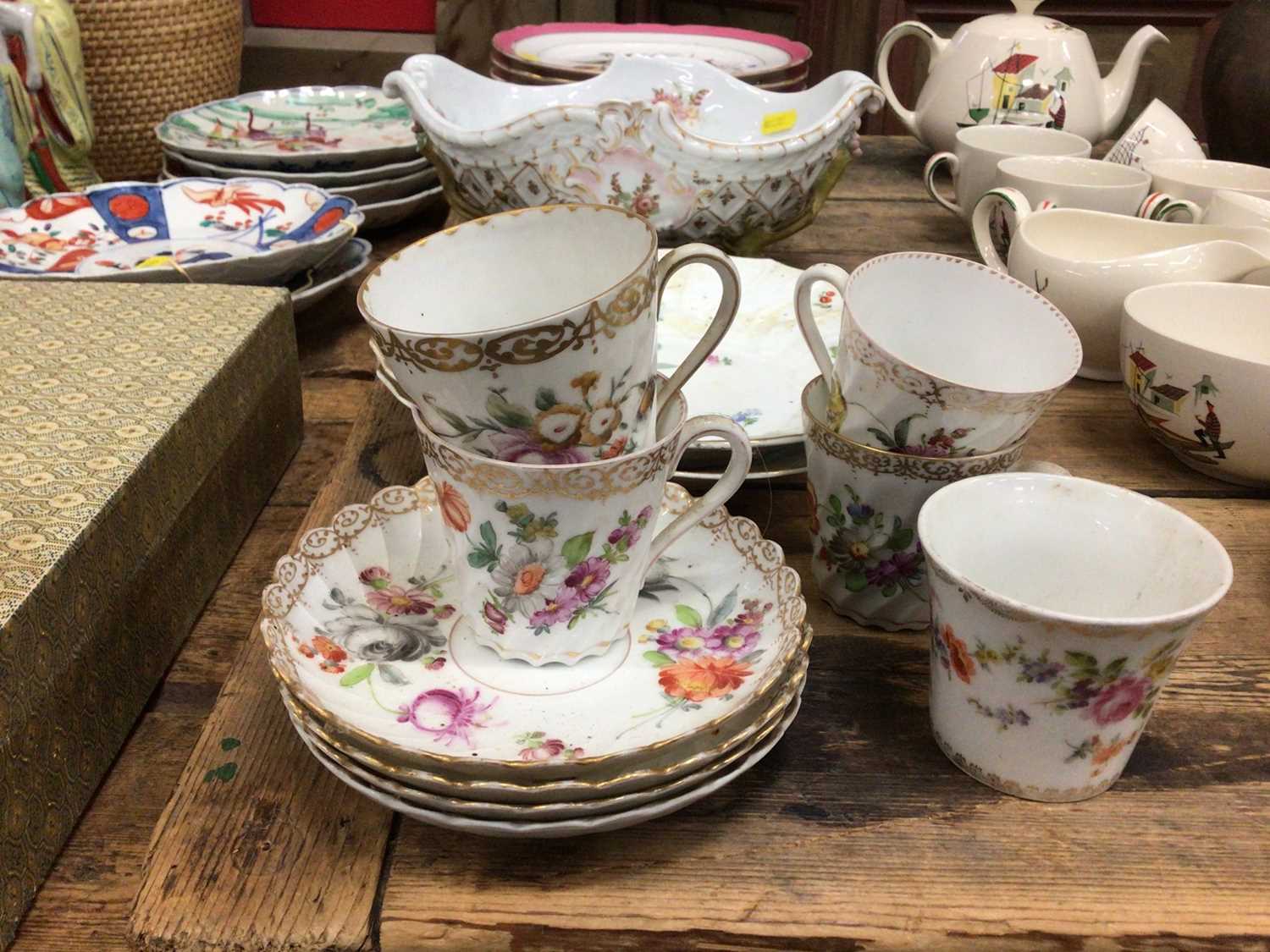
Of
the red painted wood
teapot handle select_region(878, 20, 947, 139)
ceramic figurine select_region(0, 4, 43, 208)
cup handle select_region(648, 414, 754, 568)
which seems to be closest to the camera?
cup handle select_region(648, 414, 754, 568)

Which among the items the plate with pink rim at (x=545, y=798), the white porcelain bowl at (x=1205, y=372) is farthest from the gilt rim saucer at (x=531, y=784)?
the white porcelain bowl at (x=1205, y=372)

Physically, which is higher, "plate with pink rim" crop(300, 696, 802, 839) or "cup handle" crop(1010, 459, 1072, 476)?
"cup handle" crop(1010, 459, 1072, 476)

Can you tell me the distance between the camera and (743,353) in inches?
32.6

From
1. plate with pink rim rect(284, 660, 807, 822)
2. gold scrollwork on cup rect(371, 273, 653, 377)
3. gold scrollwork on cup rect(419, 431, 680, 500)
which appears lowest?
plate with pink rim rect(284, 660, 807, 822)

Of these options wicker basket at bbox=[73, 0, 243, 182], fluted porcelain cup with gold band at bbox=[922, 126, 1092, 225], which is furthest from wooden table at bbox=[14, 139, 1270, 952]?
wicker basket at bbox=[73, 0, 243, 182]

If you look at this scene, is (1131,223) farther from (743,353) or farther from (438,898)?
(438,898)

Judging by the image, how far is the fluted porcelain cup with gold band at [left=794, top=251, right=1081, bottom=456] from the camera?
523 millimetres

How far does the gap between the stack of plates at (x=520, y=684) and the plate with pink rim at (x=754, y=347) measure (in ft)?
0.47

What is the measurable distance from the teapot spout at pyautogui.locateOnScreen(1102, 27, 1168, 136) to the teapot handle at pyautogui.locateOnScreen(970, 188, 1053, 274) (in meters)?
0.43

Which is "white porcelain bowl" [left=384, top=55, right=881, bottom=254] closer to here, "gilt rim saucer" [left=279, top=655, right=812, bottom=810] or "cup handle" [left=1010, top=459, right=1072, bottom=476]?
"cup handle" [left=1010, top=459, right=1072, bottom=476]

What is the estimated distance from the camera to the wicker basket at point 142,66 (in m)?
1.36

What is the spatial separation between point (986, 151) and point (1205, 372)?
0.47 meters

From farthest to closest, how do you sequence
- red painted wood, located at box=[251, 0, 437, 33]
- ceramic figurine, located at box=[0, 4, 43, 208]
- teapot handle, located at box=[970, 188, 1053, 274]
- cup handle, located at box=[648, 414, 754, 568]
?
1. red painted wood, located at box=[251, 0, 437, 33]
2. ceramic figurine, located at box=[0, 4, 43, 208]
3. teapot handle, located at box=[970, 188, 1053, 274]
4. cup handle, located at box=[648, 414, 754, 568]

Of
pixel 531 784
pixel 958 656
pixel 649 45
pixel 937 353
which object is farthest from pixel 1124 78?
pixel 531 784
